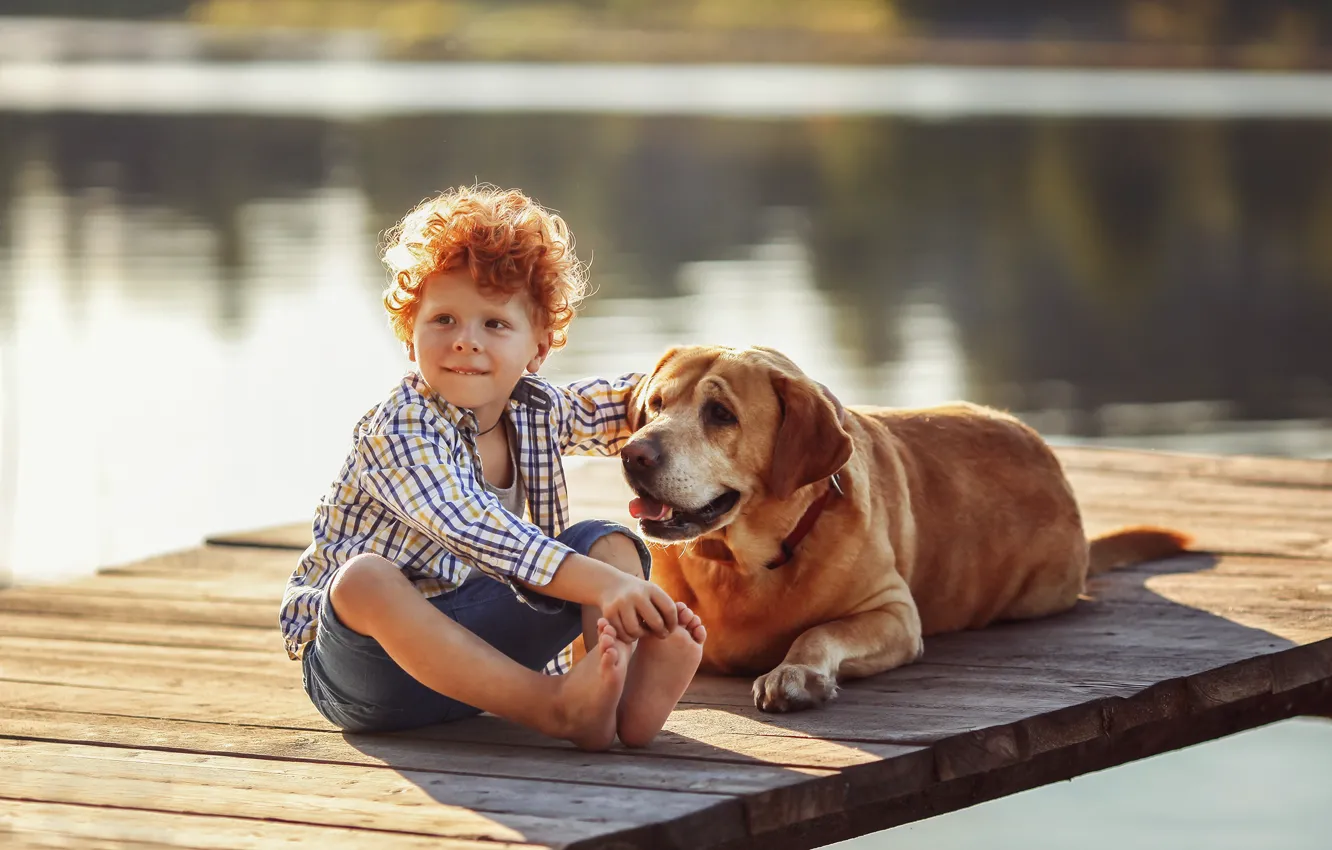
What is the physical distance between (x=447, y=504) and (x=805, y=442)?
0.91 meters

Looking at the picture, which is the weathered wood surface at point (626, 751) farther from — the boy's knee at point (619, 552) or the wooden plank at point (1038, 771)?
the boy's knee at point (619, 552)

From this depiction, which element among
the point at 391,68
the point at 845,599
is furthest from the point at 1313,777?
the point at 391,68

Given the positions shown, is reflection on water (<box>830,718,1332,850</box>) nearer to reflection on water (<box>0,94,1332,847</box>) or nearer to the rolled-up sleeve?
reflection on water (<box>0,94,1332,847</box>)

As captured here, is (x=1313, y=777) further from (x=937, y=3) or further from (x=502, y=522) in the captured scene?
(x=937, y=3)

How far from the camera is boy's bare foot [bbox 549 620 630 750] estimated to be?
10.9 ft

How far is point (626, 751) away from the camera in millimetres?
3568

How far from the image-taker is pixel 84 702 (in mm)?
4191

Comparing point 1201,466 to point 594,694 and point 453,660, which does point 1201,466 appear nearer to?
point 594,694

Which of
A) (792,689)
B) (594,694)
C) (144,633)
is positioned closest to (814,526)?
(792,689)

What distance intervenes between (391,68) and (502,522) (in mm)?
60318

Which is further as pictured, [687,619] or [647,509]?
[647,509]

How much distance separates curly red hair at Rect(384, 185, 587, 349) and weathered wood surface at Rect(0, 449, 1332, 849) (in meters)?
0.86

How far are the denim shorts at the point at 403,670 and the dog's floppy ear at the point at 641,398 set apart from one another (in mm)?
502

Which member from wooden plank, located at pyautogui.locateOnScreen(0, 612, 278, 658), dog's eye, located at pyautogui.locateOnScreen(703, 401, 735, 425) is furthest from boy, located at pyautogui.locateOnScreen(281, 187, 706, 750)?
wooden plank, located at pyautogui.locateOnScreen(0, 612, 278, 658)
